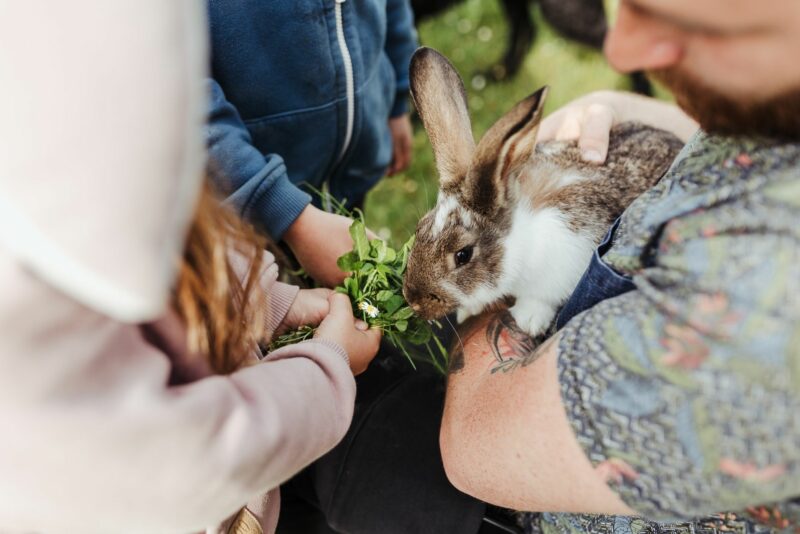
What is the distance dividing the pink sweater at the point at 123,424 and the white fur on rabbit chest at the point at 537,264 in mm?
644

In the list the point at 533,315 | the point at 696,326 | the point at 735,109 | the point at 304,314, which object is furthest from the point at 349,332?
the point at 735,109

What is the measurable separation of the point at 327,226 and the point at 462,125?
0.41 m

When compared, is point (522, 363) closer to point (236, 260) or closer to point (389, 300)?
point (389, 300)

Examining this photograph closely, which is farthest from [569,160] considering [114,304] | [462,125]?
[114,304]

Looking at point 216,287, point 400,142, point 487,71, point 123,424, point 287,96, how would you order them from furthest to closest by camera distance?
point 487,71 → point 400,142 → point 287,96 → point 216,287 → point 123,424

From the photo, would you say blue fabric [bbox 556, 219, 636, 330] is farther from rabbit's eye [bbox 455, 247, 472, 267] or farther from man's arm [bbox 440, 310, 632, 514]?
rabbit's eye [bbox 455, 247, 472, 267]

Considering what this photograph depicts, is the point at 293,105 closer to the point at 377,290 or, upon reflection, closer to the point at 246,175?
the point at 246,175

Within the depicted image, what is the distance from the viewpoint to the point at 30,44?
2.00 feet

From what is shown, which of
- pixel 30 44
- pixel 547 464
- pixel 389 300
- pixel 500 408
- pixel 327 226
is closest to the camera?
pixel 30 44

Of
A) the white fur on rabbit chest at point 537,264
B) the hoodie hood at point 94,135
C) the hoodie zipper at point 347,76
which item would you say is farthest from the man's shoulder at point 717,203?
the hoodie zipper at point 347,76

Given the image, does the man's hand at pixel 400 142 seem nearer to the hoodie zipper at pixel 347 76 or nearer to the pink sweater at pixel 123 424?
the hoodie zipper at pixel 347 76

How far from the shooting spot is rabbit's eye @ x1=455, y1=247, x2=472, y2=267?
150cm

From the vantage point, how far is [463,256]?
150 cm

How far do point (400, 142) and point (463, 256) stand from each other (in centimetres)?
99
